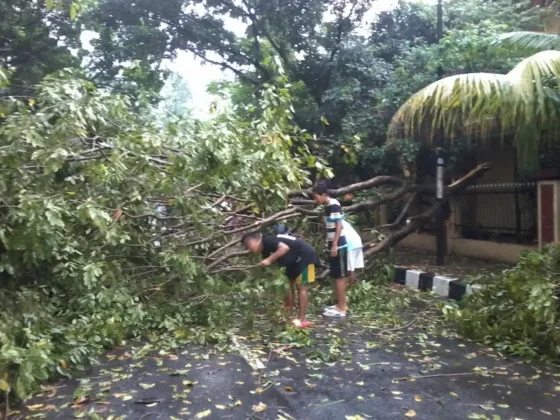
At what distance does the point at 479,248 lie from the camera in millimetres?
9516

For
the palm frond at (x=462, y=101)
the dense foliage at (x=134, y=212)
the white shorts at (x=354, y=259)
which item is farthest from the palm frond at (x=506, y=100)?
the white shorts at (x=354, y=259)

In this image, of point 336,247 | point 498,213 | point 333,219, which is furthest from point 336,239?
point 498,213

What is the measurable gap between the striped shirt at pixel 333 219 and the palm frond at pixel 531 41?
9.14 feet

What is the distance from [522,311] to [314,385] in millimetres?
2075

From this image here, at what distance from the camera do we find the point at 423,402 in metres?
3.76

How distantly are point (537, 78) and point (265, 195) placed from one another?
9.58ft

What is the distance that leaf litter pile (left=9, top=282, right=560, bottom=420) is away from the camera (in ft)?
12.0

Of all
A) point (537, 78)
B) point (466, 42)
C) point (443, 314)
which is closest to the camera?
point (537, 78)

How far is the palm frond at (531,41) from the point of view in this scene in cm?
666

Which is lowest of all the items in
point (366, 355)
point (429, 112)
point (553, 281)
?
point (366, 355)

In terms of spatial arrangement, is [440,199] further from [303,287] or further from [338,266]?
[303,287]

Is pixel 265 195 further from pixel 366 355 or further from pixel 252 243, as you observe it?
pixel 366 355

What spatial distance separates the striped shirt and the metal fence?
11.9ft

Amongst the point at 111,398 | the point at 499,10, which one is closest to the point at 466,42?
the point at 499,10
